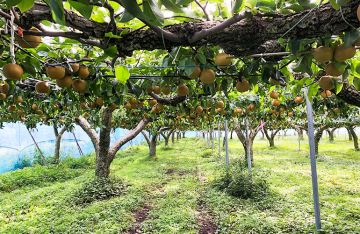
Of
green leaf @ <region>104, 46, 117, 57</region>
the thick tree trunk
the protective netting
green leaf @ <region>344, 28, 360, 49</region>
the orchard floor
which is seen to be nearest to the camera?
green leaf @ <region>344, 28, 360, 49</region>

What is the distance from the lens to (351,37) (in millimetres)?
1090

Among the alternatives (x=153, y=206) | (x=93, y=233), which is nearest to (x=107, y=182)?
(x=153, y=206)

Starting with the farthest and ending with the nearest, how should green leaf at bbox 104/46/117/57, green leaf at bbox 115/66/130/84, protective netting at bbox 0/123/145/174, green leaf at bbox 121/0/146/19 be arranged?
protective netting at bbox 0/123/145/174 → green leaf at bbox 115/66/130/84 → green leaf at bbox 104/46/117/57 → green leaf at bbox 121/0/146/19

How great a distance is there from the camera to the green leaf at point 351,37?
107cm

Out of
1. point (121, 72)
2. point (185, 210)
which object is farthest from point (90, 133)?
point (121, 72)

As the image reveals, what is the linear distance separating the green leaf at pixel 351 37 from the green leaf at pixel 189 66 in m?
0.85

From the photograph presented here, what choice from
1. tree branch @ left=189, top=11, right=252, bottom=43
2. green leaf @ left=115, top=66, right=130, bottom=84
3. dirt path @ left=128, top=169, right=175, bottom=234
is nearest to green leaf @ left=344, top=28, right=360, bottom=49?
tree branch @ left=189, top=11, right=252, bottom=43

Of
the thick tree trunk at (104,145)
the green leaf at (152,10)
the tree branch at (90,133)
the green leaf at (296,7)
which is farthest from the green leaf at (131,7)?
the tree branch at (90,133)

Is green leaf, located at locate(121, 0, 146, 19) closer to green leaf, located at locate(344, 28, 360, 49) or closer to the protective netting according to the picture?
green leaf, located at locate(344, 28, 360, 49)

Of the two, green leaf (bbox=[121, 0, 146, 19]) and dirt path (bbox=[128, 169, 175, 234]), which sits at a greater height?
green leaf (bbox=[121, 0, 146, 19])

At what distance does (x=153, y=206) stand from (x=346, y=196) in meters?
5.30

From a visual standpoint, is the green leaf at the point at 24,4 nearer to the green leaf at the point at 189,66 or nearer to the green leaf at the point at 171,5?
the green leaf at the point at 171,5

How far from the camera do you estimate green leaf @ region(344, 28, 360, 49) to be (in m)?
1.07

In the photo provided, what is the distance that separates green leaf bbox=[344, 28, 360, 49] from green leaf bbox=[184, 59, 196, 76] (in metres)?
0.85
